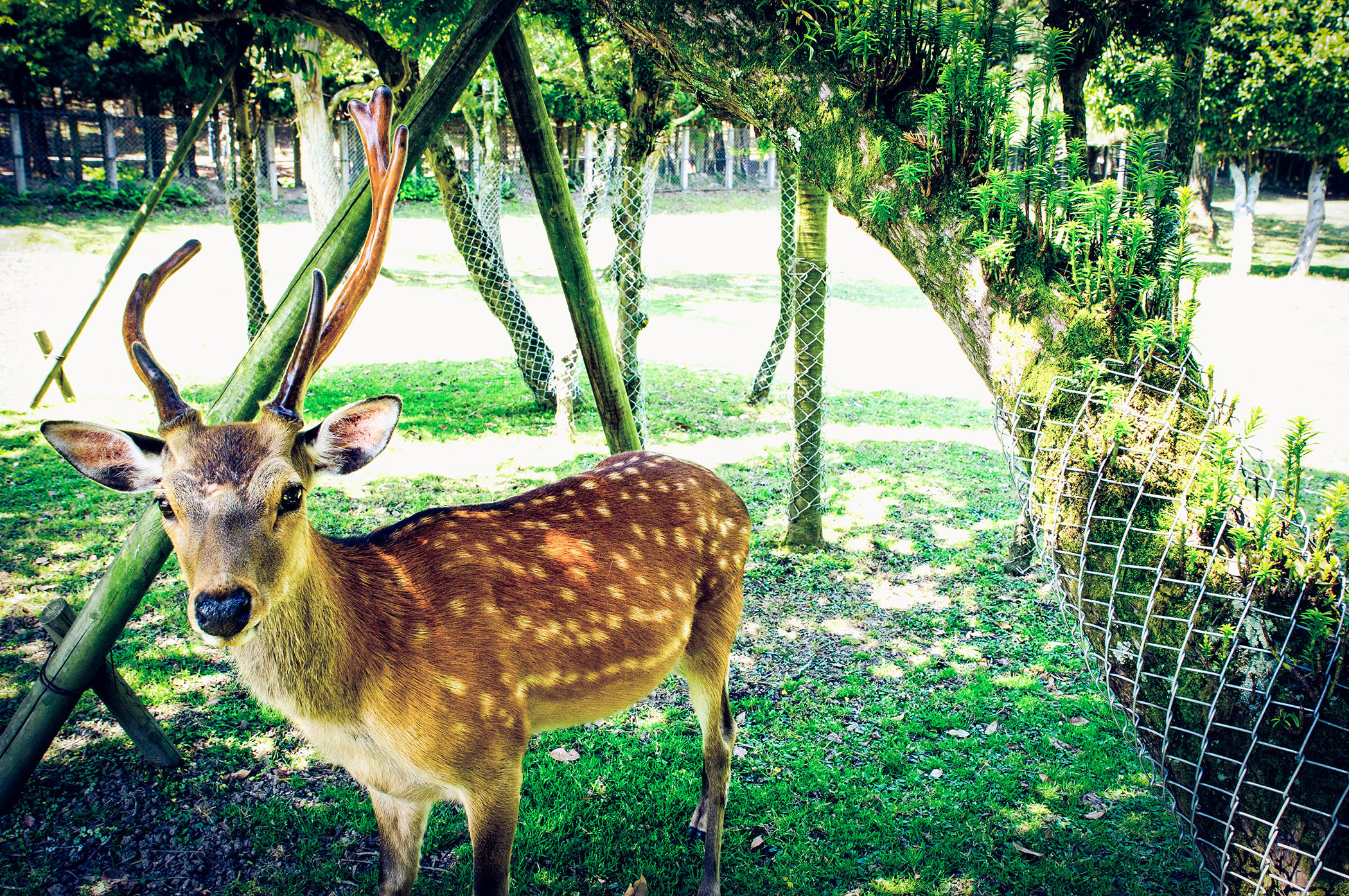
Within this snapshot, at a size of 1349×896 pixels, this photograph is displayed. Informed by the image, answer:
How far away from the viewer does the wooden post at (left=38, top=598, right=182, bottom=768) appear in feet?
10.7

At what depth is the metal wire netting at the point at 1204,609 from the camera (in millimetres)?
1955

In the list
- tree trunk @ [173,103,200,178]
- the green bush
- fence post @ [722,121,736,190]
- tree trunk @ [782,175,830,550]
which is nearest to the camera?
tree trunk @ [782,175,830,550]

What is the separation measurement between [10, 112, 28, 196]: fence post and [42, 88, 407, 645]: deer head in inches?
922

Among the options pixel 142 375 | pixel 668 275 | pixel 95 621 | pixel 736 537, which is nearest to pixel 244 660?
pixel 142 375

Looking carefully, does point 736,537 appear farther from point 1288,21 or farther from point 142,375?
point 1288,21

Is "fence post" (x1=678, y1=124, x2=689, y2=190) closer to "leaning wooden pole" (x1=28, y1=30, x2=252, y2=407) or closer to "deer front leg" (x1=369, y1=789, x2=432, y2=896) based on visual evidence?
"leaning wooden pole" (x1=28, y1=30, x2=252, y2=407)

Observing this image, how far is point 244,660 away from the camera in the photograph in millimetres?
2361

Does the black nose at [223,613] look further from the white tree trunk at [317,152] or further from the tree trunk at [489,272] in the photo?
the white tree trunk at [317,152]

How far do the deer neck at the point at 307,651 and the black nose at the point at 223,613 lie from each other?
0.20 m

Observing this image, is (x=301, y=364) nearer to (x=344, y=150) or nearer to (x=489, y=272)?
(x=489, y=272)

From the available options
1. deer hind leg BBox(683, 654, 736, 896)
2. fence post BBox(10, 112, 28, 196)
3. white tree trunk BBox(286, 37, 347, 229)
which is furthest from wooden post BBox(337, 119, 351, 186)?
deer hind leg BBox(683, 654, 736, 896)

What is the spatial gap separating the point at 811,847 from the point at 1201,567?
74.7 inches

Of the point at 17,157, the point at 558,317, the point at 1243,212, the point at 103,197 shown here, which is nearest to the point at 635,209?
the point at 558,317

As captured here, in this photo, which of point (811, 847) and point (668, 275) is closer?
point (811, 847)
